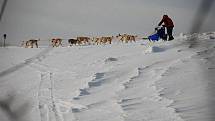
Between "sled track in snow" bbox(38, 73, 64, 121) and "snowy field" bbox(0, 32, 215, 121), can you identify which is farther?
"sled track in snow" bbox(38, 73, 64, 121)

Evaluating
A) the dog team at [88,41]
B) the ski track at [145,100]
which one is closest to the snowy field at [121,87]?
the ski track at [145,100]

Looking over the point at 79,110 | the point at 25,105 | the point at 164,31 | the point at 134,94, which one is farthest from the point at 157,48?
the point at 25,105

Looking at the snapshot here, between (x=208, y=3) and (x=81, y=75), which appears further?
(x=81, y=75)

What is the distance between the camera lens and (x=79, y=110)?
27.7 feet

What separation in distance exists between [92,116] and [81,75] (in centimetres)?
568

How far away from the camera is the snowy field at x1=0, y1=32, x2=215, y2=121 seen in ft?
23.9

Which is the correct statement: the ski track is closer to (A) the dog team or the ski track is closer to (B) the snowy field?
(B) the snowy field

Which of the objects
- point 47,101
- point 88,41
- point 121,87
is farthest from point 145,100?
point 88,41

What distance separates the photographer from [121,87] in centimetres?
1010

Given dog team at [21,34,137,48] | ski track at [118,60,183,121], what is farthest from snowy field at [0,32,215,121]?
dog team at [21,34,137,48]

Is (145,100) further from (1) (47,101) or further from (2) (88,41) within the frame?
(2) (88,41)

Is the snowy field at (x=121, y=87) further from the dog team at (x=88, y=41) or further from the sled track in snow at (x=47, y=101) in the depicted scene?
the dog team at (x=88, y=41)

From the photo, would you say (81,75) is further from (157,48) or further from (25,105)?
(25,105)

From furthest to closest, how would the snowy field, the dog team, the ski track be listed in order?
1. the dog team
2. the snowy field
3. the ski track
